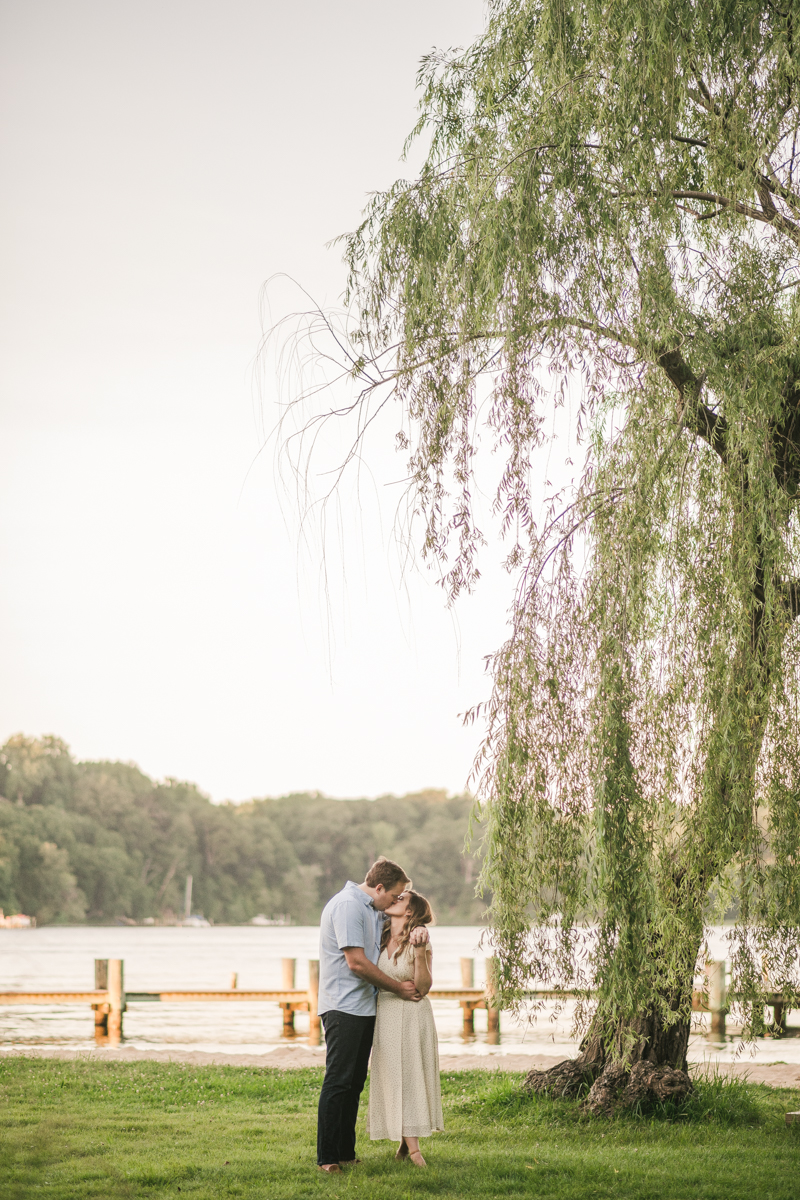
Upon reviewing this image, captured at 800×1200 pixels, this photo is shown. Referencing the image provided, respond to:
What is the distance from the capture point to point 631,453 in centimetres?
650

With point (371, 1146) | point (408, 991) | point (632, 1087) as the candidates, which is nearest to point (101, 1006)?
point (371, 1146)

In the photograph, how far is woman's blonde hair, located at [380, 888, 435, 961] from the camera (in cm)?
614

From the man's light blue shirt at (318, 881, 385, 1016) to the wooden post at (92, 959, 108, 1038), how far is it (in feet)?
33.6

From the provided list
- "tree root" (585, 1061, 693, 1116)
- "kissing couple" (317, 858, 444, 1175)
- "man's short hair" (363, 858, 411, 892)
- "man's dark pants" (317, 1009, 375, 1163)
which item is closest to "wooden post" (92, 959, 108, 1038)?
"tree root" (585, 1061, 693, 1116)

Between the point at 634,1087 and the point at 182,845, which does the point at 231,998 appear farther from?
the point at 182,845

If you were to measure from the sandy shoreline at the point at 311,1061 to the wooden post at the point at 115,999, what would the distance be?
170 cm

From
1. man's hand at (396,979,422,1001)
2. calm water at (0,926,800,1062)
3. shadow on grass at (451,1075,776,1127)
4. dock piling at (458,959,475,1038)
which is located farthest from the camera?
dock piling at (458,959,475,1038)

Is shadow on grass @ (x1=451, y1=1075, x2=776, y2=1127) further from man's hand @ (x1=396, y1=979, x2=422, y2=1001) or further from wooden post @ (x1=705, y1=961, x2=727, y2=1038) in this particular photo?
wooden post @ (x1=705, y1=961, x2=727, y2=1038)

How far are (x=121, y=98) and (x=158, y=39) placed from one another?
85cm

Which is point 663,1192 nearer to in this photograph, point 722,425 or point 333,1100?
point 333,1100

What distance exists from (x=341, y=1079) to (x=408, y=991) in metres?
0.59

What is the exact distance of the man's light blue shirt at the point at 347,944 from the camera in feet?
19.6

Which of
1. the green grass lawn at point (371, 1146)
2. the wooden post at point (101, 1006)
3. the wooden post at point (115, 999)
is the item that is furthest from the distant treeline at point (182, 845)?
the green grass lawn at point (371, 1146)

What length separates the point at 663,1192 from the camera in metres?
5.83
